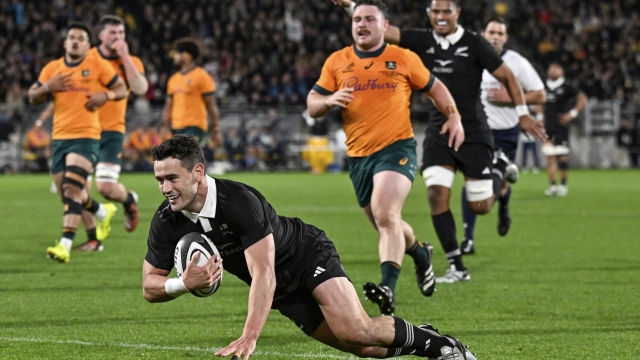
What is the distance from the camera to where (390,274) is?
7.50m

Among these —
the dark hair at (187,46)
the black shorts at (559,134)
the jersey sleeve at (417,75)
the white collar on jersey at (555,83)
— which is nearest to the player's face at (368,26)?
the jersey sleeve at (417,75)

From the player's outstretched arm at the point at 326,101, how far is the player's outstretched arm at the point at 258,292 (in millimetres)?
2647

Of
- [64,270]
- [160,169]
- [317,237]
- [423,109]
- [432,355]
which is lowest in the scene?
[423,109]

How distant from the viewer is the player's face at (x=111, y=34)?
11.9 m

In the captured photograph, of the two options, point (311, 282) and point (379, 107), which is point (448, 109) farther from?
point (311, 282)

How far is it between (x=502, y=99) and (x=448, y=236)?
8.72ft

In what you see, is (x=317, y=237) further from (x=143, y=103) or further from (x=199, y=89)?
(x=143, y=103)

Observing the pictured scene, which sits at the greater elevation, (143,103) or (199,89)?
(199,89)

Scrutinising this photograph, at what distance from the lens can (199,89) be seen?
15.6 metres

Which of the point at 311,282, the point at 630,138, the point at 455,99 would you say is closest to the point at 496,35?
the point at 455,99

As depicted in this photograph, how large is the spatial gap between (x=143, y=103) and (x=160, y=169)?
28613 millimetres

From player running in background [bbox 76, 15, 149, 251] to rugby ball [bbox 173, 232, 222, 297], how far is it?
277 inches

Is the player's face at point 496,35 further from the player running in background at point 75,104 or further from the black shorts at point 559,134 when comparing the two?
the black shorts at point 559,134

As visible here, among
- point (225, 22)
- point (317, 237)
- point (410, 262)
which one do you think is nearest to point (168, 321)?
point (317, 237)
